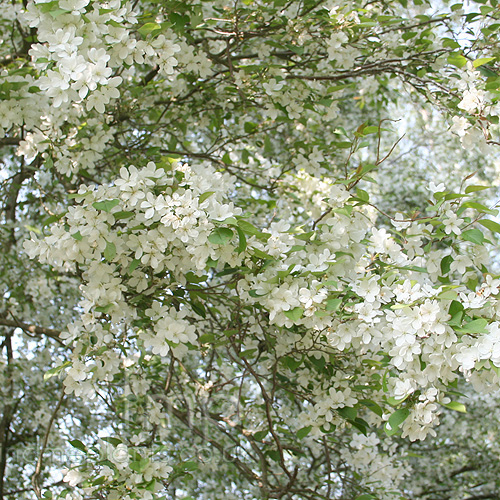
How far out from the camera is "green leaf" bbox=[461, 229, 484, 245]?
1.74m

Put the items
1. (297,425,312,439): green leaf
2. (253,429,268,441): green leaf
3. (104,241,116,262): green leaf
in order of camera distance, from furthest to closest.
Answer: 1. (253,429,268,441): green leaf
2. (297,425,312,439): green leaf
3. (104,241,116,262): green leaf

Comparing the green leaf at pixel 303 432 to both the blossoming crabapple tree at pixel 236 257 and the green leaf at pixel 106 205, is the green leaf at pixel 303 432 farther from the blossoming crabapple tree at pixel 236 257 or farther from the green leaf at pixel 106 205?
the green leaf at pixel 106 205

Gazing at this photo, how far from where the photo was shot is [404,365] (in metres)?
1.62

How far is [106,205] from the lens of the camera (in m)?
1.76

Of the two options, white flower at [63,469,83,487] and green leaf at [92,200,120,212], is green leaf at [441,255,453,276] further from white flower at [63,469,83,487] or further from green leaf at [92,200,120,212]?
white flower at [63,469,83,487]

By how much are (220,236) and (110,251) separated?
0.38m

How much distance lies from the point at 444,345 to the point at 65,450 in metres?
1.85

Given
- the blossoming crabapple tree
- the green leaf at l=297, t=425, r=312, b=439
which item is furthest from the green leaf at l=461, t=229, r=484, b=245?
the green leaf at l=297, t=425, r=312, b=439

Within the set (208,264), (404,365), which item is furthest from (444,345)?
(208,264)

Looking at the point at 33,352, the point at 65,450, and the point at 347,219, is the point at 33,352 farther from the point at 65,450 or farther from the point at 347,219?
the point at 347,219

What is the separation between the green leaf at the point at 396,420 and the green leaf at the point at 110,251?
0.94 metres

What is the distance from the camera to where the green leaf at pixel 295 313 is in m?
1.70

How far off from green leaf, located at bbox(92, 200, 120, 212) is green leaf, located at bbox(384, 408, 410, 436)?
1.00 meters

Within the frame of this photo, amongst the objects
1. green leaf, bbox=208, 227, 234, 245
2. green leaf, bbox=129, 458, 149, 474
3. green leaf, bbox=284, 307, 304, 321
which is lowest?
green leaf, bbox=129, 458, 149, 474
